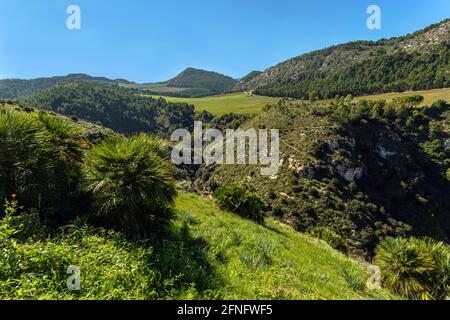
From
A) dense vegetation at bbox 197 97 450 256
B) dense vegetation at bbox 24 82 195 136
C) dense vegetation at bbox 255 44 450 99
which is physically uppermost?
dense vegetation at bbox 255 44 450 99

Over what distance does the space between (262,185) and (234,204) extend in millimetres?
49664

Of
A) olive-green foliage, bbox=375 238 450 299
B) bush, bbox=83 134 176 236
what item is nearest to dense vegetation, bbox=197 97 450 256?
olive-green foliage, bbox=375 238 450 299

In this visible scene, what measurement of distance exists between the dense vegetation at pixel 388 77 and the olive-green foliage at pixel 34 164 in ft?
505

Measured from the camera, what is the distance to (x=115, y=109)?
160m

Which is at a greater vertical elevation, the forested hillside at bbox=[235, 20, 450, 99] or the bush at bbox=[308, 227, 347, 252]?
the forested hillside at bbox=[235, 20, 450, 99]

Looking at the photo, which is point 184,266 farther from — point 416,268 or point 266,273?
point 416,268

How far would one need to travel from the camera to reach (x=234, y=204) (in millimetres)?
20203

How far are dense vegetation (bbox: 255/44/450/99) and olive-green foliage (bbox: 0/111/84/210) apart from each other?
154019 mm

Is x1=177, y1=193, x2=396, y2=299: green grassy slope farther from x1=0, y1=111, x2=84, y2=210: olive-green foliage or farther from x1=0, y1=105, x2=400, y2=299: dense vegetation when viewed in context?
x1=0, y1=111, x2=84, y2=210: olive-green foliage

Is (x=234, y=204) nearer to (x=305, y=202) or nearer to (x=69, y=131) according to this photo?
(x=69, y=131)

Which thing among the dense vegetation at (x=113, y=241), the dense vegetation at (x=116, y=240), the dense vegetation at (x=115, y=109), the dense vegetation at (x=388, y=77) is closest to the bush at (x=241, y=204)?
the dense vegetation at (x=116, y=240)

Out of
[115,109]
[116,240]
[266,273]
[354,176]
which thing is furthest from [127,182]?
[115,109]

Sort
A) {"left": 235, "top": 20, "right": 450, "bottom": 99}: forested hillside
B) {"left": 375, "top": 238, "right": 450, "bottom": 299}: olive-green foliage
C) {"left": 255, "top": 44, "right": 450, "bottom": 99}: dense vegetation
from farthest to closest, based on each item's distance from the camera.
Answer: {"left": 235, "top": 20, "right": 450, "bottom": 99}: forested hillside, {"left": 255, "top": 44, "right": 450, "bottom": 99}: dense vegetation, {"left": 375, "top": 238, "right": 450, "bottom": 299}: olive-green foliage

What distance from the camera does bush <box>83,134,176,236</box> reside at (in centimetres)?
784
